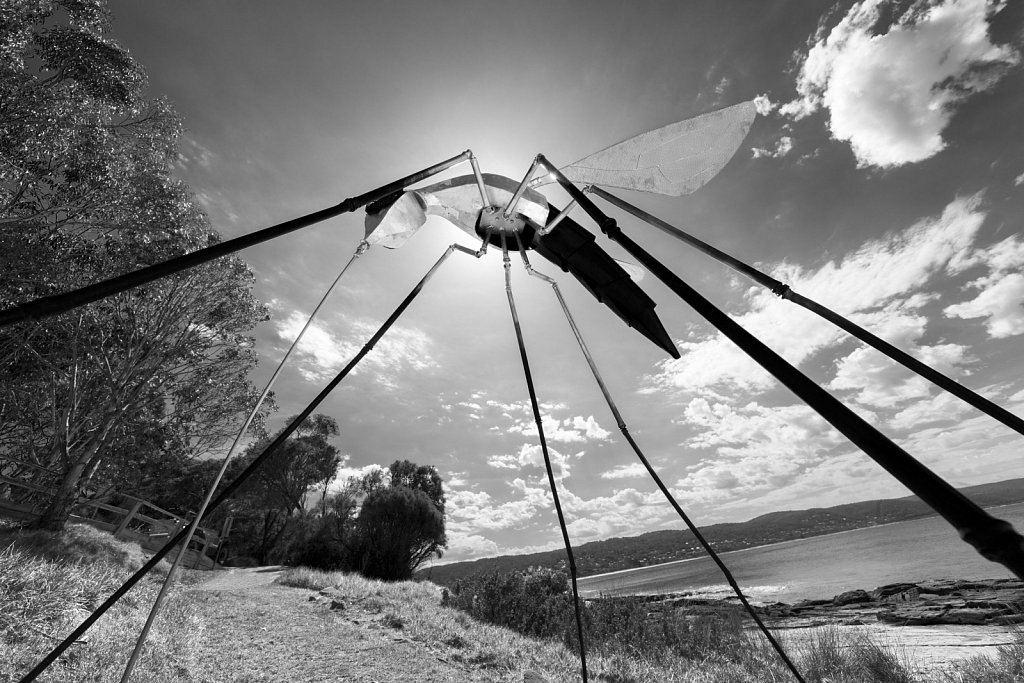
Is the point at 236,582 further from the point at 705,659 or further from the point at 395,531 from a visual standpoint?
the point at 705,659

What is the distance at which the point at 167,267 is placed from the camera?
3.86ft

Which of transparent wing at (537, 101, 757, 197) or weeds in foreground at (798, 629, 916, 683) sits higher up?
transparent wing at (537, 101, 757, 197)

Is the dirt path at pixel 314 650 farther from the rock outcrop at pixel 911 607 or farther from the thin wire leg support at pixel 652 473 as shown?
the rock outcrop at pixel 911 607

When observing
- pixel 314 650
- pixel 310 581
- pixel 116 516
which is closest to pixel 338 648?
pixel 314 650

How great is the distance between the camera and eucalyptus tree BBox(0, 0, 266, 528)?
286 inches

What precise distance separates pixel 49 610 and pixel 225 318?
9137 millimetres

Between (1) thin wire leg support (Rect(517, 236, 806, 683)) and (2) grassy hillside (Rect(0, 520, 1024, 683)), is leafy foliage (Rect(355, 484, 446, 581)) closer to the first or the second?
(2) grassy hillside (Rect(0, 520, 1024, 683))

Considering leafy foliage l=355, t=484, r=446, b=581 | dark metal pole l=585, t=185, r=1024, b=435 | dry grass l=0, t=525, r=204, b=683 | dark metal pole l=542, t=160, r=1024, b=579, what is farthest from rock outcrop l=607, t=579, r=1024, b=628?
leafy foliage l=355, t=484, r=446, b=581

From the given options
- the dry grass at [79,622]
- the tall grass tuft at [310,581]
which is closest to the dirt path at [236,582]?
the tall grass tuft at [310,581]

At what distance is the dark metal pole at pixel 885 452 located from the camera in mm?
536

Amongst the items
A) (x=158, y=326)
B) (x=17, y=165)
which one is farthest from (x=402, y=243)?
(x=158, y=326)

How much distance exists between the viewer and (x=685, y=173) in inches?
90.7

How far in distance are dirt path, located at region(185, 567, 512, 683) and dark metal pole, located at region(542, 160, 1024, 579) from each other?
5346 millimetres

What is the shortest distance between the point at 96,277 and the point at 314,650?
30.7 feet
